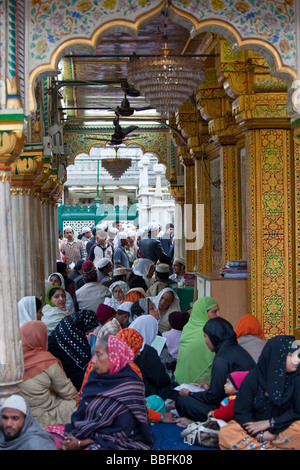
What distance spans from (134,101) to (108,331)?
8.03 metres

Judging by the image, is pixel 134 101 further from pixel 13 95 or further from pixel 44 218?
pixel 13 95

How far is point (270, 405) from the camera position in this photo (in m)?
3.59

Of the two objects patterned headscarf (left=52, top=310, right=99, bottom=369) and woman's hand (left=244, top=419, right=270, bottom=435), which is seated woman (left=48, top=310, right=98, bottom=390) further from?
woman's hand (left=244, top=419, right=270, bottom=435)

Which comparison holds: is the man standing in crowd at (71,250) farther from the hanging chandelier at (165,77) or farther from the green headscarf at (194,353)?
the green headscarf at (194,353)

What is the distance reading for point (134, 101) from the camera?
481 inches

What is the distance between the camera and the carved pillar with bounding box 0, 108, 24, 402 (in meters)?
4.01

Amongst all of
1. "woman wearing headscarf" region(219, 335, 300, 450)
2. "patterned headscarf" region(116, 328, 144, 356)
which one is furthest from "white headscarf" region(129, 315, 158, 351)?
"woman wearing headscarf" region(219, 335, 300, 450)

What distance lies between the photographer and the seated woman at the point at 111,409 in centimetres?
345

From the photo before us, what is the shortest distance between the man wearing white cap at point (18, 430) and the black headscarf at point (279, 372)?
3.90ft

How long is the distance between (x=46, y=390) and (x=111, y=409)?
2.52ft

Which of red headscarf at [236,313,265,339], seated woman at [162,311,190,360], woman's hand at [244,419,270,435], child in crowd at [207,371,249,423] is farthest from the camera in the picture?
seated woman at [162,311,190,360]

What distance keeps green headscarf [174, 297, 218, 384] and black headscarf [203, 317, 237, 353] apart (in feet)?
1.52

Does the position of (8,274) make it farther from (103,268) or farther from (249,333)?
(103,268)

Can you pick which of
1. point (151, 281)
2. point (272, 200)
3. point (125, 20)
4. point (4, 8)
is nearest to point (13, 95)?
point (4, 8)
